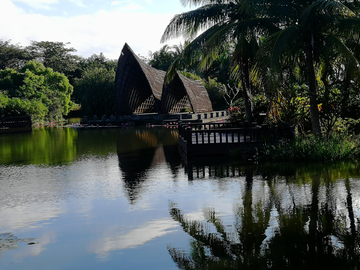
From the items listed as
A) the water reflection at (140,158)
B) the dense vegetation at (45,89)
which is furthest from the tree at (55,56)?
the water reflection at (140,158)

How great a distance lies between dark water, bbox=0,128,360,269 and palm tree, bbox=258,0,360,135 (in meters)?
3.09

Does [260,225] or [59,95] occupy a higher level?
[59,95]

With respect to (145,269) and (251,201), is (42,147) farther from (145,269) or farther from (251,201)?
(145,269)

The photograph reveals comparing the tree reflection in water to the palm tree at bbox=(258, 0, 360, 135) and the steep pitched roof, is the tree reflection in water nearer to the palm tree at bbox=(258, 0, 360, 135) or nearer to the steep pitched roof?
the palm tree at bbox=(258, 0, 360, 135)

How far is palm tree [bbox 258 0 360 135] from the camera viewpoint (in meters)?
11.9

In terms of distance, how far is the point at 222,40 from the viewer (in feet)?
49.7

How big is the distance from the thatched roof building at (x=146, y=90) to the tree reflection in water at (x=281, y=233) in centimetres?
2764

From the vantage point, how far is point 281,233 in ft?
21.9

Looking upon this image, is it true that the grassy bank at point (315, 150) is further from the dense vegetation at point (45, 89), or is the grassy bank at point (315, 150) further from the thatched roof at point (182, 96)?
the dense vegetation at point (45, 89)

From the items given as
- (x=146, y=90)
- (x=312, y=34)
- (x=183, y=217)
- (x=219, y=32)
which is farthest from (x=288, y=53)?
(x=146, y=90)

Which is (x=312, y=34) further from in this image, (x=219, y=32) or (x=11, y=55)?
(x=11, y=55)

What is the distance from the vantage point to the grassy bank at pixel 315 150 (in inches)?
508

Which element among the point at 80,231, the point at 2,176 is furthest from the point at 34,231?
the point at 2,176

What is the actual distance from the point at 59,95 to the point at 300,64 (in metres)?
39.4
